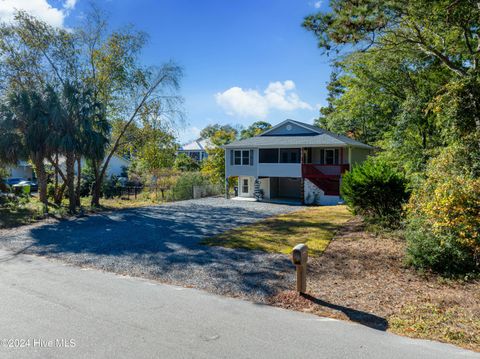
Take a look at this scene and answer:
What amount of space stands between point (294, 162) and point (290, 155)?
0.65m

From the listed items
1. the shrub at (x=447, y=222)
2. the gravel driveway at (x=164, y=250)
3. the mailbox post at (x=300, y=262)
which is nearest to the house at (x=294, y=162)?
the gravel driveway at (x=164, y=250)

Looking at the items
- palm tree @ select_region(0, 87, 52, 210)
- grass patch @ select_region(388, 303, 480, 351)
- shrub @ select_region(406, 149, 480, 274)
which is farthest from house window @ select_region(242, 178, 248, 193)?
grass patch @ select_region(388, 303, 480, 351)

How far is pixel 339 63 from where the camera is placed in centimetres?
1370

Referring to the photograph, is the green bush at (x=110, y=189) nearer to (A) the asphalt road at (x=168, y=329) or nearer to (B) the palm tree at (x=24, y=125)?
(B) the palm tree at (x=24, y=125)

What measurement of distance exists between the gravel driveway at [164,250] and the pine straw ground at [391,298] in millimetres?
820

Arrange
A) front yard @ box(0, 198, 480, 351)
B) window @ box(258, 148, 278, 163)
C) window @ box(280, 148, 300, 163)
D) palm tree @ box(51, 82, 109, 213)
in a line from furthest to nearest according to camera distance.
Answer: window @ box(258, 148, 278, 163)
window @ box(280, 148, 300, 163)
palm tree @ box(51, 82, 109, 213)
front yard @ box(0, 198, 480, 351)

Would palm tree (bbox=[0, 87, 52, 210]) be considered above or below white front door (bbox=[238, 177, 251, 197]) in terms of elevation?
above

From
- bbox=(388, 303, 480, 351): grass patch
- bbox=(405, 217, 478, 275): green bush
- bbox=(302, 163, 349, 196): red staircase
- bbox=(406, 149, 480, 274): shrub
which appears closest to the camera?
bbox=(388, 303, 480, 351): grass patch

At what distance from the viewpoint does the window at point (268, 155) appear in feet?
82.9

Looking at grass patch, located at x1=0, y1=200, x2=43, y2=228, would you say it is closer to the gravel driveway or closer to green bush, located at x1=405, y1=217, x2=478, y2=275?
the gravel driveway

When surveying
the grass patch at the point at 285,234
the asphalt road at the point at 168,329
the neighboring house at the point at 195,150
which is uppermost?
the neighboring house at the point at 195,150

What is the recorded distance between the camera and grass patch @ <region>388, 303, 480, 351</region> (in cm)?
461

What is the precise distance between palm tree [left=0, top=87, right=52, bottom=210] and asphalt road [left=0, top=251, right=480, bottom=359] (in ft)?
40.5

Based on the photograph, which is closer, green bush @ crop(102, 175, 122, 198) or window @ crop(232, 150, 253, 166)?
window @ crop(232, 150, 253, 166)
